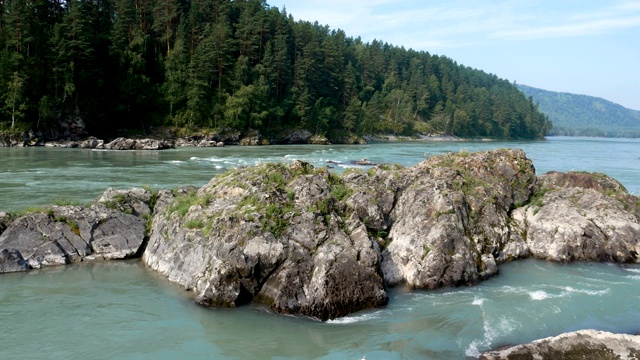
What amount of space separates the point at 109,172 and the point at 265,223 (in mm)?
28873

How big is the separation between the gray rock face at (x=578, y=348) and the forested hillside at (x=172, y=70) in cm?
7217

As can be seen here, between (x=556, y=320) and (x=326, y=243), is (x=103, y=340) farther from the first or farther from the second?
(x=556, y=320)

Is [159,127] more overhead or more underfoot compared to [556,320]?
more overhead

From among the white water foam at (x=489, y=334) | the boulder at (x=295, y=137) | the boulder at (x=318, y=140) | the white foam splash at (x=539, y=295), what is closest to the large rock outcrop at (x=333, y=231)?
the white foam splash at (x=539, y=295)

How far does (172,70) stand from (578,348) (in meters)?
87.0

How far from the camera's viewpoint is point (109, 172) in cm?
3878

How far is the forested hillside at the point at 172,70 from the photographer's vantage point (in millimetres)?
68188

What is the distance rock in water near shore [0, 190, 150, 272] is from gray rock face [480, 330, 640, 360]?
14226 mm

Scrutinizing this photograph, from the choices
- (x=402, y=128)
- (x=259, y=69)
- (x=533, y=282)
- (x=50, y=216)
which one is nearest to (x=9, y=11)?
(x=259, y=69)

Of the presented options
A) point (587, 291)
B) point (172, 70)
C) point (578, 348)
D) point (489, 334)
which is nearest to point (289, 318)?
point (489, 334)

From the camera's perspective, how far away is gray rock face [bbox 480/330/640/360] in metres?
10.1

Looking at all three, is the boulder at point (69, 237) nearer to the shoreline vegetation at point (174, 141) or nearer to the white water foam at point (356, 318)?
the white water foam at point (356, 318)

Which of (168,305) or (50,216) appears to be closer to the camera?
(168,305)

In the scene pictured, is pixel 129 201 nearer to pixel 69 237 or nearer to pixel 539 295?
pixel 69 237
